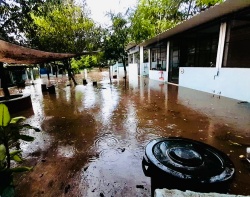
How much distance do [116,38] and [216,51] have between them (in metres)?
A: 8.91

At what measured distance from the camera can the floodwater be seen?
2465 millimetres

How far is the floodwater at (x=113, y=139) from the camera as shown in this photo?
2465mm

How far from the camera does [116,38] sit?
50.8 feet

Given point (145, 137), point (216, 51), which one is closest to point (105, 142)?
point (145, 137)

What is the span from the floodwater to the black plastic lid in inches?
37.6

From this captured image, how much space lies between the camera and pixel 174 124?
4684 mm

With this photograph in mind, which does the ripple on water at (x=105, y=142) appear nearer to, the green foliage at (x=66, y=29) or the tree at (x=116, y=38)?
the green foliage at (x=66, y=29)

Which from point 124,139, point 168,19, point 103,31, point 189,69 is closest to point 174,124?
point 124,139

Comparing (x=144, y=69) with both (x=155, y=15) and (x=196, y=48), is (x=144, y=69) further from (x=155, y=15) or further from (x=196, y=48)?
(x=196, y=48)

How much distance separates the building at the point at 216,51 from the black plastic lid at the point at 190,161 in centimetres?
559

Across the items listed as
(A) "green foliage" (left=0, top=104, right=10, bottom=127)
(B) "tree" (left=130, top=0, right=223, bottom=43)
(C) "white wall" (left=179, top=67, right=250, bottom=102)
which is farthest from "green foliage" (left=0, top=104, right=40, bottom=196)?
(B) "tree" (left=130, top=0, right=223, bottom=43)

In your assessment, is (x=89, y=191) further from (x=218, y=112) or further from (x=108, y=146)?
(x=218, y=112)

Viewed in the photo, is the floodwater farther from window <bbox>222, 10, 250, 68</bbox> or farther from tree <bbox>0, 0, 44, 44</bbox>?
tree <bbox>0, 0, 44, 44</bbox>

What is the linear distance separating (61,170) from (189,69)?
9121 mm
